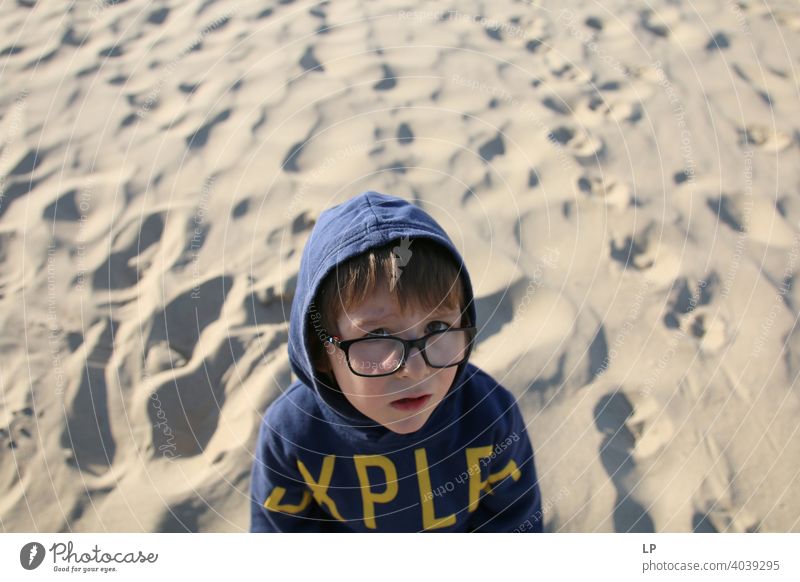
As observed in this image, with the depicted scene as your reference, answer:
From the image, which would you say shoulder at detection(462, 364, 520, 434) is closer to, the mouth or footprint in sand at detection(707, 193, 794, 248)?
the mouth

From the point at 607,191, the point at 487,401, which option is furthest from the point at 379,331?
the point at 607,191

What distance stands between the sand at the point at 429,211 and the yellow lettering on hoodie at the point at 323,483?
235 millimetres

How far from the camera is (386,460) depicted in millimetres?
697

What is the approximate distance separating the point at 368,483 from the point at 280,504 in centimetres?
9

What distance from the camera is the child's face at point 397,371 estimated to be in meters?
0.60

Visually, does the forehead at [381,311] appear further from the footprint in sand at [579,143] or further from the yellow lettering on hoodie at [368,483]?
the footprint in sand at [579,143]

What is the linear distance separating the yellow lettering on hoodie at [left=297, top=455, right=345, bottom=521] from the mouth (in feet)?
0.36

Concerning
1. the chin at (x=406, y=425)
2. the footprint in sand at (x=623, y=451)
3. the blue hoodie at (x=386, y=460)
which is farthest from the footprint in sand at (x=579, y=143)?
the chin at (x=406, y=425)

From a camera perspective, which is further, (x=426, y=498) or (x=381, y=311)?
(x=426, y=498)

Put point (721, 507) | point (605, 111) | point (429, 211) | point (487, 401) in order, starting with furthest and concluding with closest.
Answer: point (605, 111)
point (429, 211)
point (721, 507)
point (487, 401)

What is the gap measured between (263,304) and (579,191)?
557 millimetres
